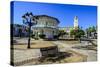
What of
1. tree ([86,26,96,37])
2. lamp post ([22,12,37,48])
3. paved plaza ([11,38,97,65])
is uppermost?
lamp post ([22,12,37,48])

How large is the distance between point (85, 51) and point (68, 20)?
0.54 metres

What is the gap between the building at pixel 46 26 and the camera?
2.64 meters

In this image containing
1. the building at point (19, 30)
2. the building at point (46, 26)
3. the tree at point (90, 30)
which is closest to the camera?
the building at point (19, 30)

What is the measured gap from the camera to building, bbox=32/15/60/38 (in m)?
2.64

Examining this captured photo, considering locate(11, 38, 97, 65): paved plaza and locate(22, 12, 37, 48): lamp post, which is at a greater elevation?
locate(22, 12, 37, 48): lamp post

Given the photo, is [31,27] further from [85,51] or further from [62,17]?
Result: [85,51]

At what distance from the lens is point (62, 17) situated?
2768 millimetres

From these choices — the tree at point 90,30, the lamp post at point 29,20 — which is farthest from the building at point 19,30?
the tree at point 90,30

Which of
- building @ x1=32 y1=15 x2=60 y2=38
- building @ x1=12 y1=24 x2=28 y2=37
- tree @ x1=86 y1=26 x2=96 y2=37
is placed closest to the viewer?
building @ x1=12 y1=24 x2=28 y2=37

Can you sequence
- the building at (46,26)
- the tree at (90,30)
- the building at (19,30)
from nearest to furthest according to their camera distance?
the building at (19,30) → the building at (46,26) → the tree at (90,30)

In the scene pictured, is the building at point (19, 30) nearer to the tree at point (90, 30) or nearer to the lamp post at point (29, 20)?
the lamp post at point (29, 20)

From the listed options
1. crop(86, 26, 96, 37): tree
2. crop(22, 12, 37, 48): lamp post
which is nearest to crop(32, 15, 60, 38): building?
crop(22, 12, 37, 48): lamp post

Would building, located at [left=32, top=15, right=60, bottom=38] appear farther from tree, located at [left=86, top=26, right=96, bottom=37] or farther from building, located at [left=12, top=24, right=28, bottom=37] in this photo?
tree, located at [left=86, top=26, right=96, bottom=37]

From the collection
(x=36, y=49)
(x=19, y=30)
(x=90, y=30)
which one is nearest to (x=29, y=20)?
(x=19, y=30)
